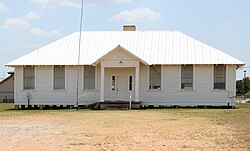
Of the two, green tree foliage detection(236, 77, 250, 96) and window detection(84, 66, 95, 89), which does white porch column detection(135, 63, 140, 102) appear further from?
green tree foliage detection(236, 77, 250, 96)

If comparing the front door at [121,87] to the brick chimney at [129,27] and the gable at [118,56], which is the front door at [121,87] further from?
the brick chimney at [129,27]

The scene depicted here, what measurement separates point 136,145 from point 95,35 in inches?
1178

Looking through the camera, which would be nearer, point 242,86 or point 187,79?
point 187,79

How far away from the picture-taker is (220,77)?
38.4 m

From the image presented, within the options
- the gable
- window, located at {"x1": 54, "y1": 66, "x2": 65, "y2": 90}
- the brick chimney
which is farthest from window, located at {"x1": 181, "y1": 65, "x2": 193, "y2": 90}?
window, located at {"x1": 54, "y1": 66, "x2": 65, "y2": 90}

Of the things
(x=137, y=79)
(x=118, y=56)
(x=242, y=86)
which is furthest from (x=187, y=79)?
(x=242, y=86)

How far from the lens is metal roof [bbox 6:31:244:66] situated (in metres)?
38.7

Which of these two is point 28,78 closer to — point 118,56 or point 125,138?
point 118,56

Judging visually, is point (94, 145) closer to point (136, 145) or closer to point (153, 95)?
point (136, 145)

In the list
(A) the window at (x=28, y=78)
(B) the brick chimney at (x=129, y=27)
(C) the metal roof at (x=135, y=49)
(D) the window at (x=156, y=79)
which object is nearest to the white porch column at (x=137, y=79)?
(C) the metal roof at (x=135, y=49)

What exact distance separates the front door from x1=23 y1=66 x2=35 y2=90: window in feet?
20.9

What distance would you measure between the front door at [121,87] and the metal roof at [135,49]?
2112 millimetres

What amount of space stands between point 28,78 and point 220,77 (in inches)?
593

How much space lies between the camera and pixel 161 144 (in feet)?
47.4
